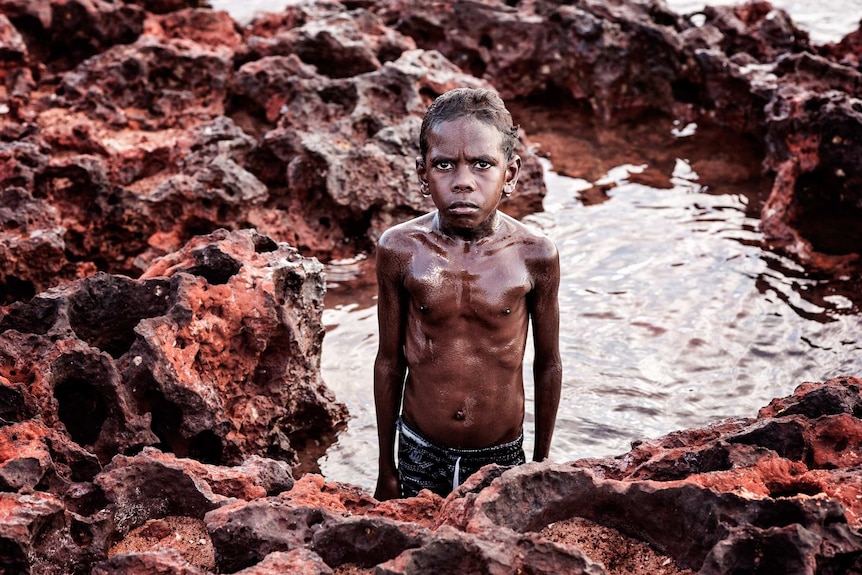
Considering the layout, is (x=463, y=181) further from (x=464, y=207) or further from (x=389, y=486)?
(x=389, y=486)

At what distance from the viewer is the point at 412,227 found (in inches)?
150

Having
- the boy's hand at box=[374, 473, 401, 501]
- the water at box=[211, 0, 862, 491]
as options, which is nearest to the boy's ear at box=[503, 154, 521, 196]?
the boy's hand at box=[374, 473, 401, 501]

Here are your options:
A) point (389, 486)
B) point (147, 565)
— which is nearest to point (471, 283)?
point (389, 486)

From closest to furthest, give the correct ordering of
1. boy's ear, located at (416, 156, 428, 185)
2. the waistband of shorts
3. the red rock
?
the red rock < boy's ear, located at (416, 156, 428, 185) < the waistband of shorts

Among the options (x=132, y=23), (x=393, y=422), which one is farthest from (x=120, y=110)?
(x=393, y=422)

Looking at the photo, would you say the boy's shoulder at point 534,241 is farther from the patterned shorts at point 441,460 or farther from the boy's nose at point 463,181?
the patterned shorts at point 441,460

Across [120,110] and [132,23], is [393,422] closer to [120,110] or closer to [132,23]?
[120,110]

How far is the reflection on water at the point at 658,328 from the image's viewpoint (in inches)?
209

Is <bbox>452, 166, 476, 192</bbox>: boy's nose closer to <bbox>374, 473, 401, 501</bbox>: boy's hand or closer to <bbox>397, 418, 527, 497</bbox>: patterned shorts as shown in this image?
<bbox>397, 418, 527, 497</bbox>: patterned shorts

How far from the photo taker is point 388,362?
3973 millimetres

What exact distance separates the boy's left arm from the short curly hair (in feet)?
1.63

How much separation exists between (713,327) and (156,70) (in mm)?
4868

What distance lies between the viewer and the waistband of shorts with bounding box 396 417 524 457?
3916 mm

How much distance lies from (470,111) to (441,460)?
1.38 m
